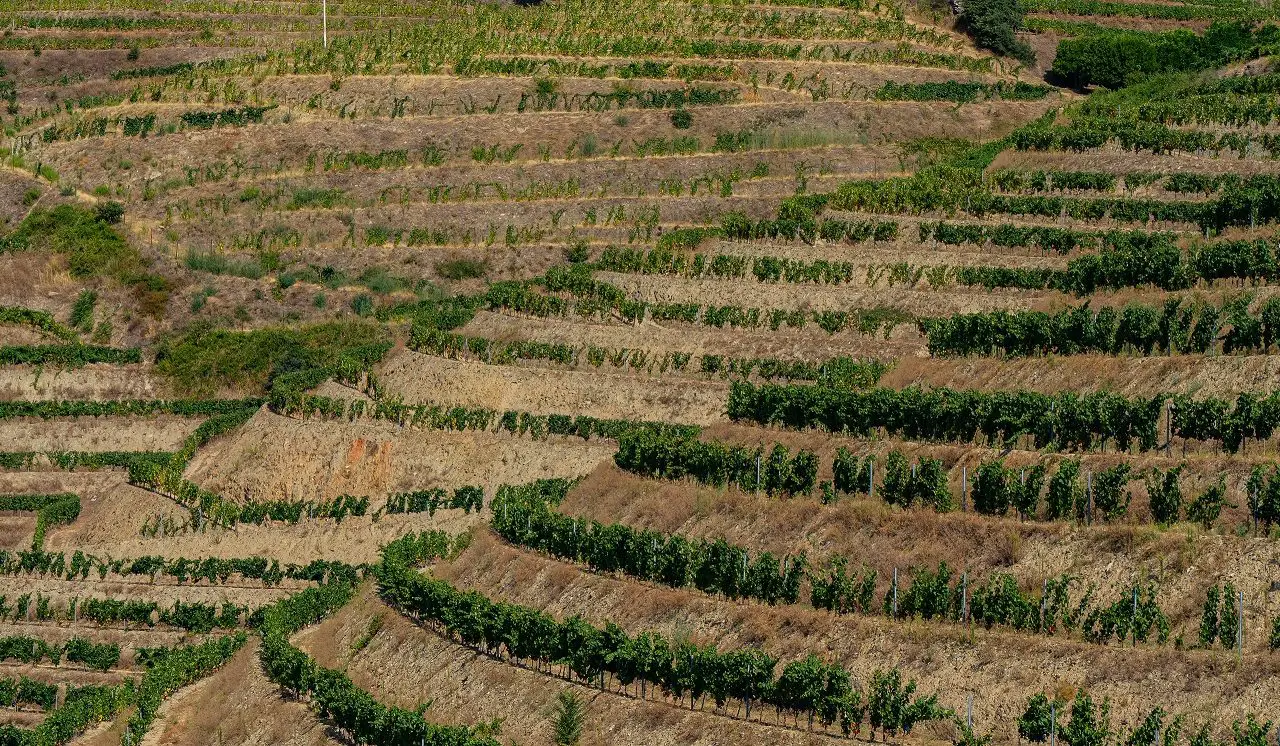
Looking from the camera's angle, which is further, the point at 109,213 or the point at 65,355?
the point at 109,213

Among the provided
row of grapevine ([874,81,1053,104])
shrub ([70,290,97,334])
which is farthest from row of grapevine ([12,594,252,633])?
row of grapevine ([874,81,1053,104])

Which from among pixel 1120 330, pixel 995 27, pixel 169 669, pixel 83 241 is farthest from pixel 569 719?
pixel 995 27

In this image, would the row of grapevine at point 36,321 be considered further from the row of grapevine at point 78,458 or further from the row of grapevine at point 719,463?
the row of grapevine at point 719,463

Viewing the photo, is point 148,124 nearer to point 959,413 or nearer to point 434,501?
point 434,501

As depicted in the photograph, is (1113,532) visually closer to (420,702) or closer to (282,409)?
(420,702)

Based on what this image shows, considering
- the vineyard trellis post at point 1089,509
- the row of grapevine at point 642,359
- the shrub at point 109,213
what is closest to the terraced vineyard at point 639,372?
the shrub at point 109,213

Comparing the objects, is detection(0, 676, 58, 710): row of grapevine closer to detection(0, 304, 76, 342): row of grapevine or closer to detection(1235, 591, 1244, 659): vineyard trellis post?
detection(0, 304, 76, 342): row of grapevine

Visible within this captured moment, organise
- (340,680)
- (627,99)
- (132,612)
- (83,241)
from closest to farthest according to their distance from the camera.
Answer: (340,680)
(132,612)
(83,241)
(627,99)
